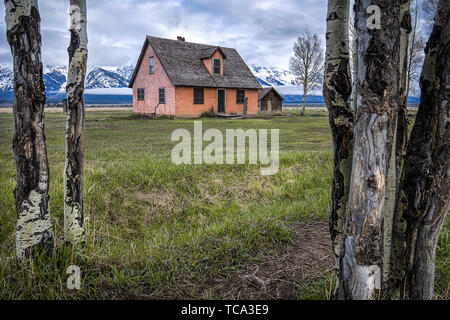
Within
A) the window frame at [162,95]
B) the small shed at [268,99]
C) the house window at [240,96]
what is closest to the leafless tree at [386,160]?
the window frame at [162,95]

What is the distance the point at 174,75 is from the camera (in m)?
25.0

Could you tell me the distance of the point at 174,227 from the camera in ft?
17.2

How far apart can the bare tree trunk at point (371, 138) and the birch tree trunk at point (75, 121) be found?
249cm

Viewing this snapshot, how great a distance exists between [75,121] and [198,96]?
24033mm

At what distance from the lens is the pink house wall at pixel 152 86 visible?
25.5m

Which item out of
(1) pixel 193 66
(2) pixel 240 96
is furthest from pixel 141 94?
(2) pixel 240 96

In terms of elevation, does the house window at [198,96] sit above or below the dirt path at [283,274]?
above

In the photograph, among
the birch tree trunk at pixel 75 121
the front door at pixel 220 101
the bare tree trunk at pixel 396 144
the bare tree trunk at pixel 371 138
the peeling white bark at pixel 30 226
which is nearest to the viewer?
the bare tree trunk at pixel 371 138

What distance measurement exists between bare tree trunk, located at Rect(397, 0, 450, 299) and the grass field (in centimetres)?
63

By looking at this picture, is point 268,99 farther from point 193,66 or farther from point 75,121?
point 75,121

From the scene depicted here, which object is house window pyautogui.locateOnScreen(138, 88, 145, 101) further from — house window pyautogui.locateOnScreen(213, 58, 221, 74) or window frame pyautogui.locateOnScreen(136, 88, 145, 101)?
house window pyautogui.locateOnScreen(213, 58, 221, 74)

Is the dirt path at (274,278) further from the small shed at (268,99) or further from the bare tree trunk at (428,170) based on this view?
the small shed at (268,99)
